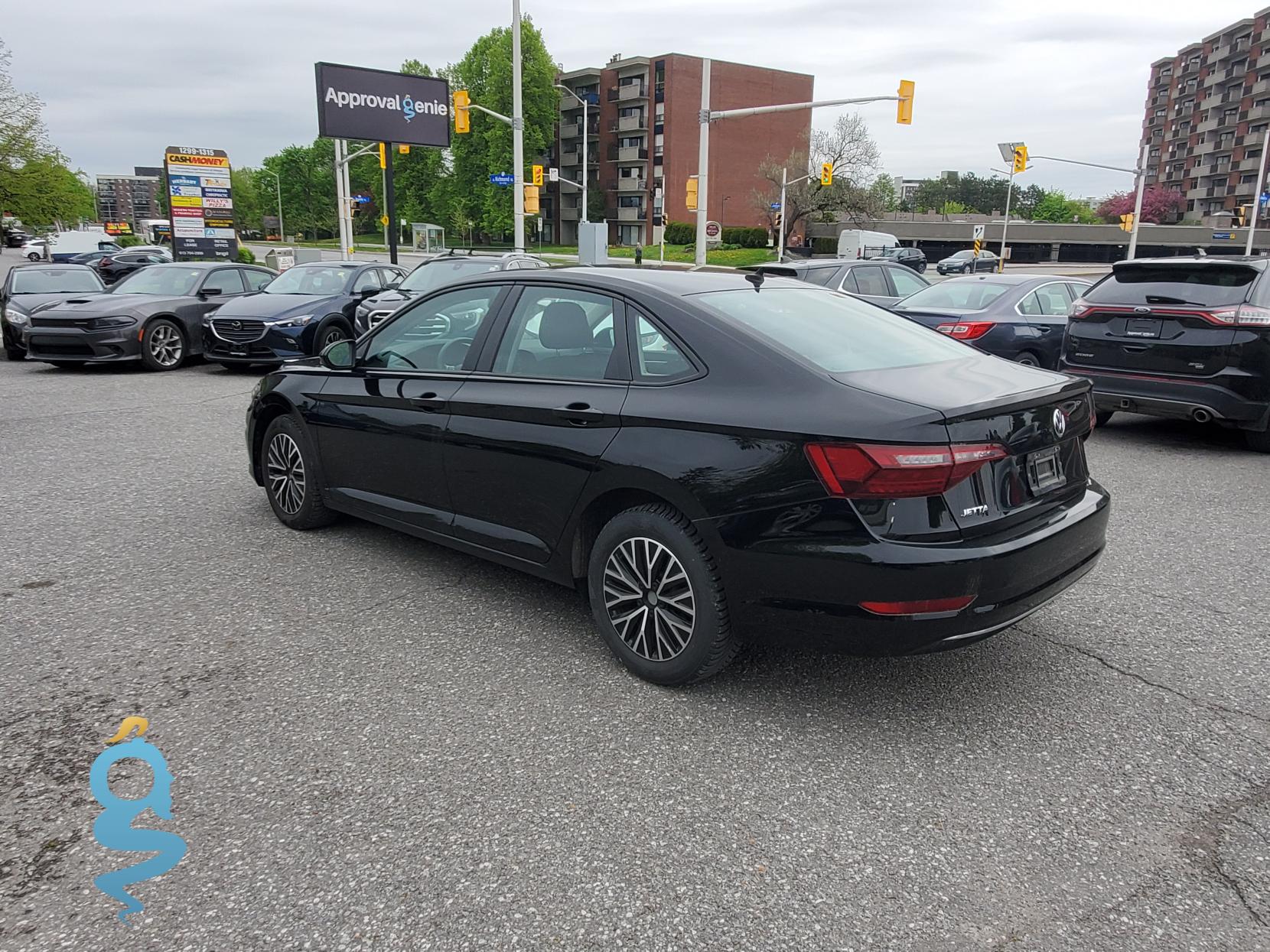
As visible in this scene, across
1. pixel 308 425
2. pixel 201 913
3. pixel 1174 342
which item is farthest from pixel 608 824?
pixel 1174 342

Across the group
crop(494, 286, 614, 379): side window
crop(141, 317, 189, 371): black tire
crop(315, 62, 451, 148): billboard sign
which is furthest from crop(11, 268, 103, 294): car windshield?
crop(494, 286, 614, 379): side window

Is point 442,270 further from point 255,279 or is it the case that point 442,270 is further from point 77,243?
point 77,243

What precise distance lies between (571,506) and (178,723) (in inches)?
66.3

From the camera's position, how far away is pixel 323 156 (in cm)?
10800

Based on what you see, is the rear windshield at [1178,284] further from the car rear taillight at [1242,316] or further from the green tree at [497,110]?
the green tree at [497,110]

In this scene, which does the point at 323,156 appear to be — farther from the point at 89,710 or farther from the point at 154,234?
the point at 89,710

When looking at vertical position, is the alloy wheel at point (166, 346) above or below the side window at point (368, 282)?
below

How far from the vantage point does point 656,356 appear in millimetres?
3729

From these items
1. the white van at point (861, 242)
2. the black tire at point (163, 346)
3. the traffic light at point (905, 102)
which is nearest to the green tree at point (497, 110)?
the white van at point (861, 242)

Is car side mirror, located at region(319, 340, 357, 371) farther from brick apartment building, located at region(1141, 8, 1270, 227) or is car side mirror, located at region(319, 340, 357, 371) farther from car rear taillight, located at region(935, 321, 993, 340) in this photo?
brick apartment building, located at region(1141, 8, 1270, 227)

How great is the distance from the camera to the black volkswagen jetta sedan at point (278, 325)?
12.8m

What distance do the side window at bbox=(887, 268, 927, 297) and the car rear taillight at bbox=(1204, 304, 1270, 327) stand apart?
227 inches

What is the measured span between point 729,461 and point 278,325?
431 inches

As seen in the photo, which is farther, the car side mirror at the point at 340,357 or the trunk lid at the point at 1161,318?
the trunk lid at the point at 1161,318
